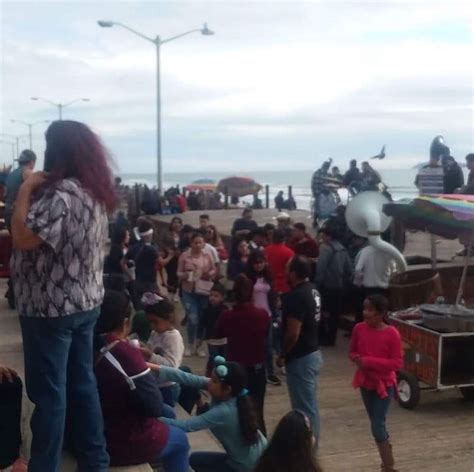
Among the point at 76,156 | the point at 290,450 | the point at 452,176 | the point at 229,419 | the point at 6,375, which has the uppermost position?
the point at 76,156

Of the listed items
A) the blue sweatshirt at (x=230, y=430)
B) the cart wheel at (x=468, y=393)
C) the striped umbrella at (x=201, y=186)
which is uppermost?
the blue sweatshirt at (x=230, y=430)

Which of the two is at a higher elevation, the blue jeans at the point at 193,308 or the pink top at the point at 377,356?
the pink top at the point at 377,356

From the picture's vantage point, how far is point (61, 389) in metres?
3.69

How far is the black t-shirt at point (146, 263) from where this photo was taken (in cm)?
1077

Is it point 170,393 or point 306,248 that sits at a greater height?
point 306,248

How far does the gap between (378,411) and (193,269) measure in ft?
15.7

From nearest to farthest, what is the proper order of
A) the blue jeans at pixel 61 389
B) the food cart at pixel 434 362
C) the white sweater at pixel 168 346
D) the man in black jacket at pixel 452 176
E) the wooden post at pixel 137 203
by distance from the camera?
the blue jeans at pixel 61 389, the white sweater at pixel 168 346, the food cart at pixel 434 362, the man in black jacket at pixel 452 176, the wooden post at pixel 137 203

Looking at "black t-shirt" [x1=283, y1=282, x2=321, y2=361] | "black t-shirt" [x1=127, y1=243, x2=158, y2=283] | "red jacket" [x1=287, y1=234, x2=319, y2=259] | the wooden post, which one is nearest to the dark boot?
"black t-shirt" [x1=283, y1=282, x2=321, y2=361]

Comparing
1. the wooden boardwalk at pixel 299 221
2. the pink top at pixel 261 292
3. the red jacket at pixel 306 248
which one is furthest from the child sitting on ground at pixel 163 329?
the red jacket at pixel 306 248

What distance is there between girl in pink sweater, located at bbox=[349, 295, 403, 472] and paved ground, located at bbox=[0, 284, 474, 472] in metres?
0.69

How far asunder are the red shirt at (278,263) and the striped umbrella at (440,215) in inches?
63.1

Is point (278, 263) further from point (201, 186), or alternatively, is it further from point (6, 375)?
point (201, 186)

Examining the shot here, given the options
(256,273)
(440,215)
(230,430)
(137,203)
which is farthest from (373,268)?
(137,203)

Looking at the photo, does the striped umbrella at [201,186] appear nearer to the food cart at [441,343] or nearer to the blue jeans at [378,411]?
the food cart at [441,343]
